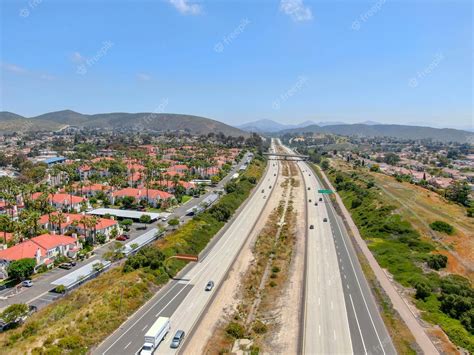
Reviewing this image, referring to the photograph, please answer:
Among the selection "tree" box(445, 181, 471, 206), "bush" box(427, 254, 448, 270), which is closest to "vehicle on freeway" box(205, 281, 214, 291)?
"bush" box(427, 254, 448, 270)

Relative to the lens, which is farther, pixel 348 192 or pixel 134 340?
pixel 348 192

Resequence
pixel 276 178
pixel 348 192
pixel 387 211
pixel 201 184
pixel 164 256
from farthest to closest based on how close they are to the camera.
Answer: pixel 276 178 → pixel 201 184 → pixel 348 192 → pixel 387 211 → pixel 164 256

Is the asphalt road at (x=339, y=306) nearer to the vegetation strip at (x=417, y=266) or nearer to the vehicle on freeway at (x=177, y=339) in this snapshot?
the vegetation strip at (x=417, y=266)

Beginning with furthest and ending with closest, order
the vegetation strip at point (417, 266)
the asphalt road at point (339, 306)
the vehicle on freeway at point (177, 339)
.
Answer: the vegetation strip at point (417, 266) → the asphalt road at point (339, 306) → the vehicle on freeway at point (177, 339)

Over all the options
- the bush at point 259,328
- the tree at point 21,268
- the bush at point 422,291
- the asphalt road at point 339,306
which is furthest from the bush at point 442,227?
the tree at point 21,268

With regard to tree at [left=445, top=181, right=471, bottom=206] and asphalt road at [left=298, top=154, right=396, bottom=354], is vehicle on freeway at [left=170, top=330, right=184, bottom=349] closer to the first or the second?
asphalt road at [left=298, top=154, right=396, bottom=354]

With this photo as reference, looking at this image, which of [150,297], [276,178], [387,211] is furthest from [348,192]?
[150,297]

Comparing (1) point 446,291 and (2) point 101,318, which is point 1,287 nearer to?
(2) point 101,318
